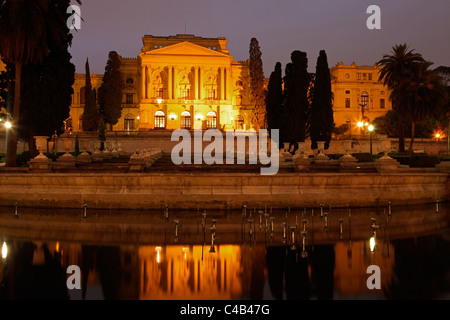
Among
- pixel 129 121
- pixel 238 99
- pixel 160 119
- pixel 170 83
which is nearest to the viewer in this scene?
pixel 170 83

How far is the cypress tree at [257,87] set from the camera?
48812mm

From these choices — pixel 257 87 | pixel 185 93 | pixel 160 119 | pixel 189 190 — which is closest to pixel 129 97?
pixel 160 119

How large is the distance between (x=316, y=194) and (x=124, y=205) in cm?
762

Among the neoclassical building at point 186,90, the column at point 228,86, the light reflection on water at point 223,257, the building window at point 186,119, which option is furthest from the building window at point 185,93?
the light reflection on water at point 223,257

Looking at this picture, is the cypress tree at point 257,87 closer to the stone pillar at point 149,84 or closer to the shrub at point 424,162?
the stone pillar at point 149,84

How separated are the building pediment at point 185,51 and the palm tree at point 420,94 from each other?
32.3m

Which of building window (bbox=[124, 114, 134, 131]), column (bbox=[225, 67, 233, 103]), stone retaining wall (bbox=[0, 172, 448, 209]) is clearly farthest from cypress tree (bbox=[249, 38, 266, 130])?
stone retaining wall (bbox=[0, 172, 448, 209])

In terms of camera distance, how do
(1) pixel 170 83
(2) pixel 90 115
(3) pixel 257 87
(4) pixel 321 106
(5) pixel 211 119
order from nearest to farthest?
(4) pixel 321 106, (2) pixel 90 115, (3) pixel 257 87, (1) pixel 170 83, (5) pixel 211 119

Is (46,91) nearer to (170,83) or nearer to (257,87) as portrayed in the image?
(257,87)

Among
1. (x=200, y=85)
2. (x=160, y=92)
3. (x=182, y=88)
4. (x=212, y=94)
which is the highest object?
(x=200, y=85)

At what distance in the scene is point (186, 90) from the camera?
6391 centimetres

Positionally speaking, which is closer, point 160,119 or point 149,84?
point 149,84

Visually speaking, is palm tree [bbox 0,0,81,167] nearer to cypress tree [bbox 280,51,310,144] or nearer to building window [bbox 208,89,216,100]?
cypress tree [bbox 280,51,310,144]

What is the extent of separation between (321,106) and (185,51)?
35.3 metres
